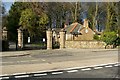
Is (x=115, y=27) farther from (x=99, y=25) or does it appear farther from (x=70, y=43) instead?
(x=99, y=25)

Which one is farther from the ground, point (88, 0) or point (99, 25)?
point (88, 0)

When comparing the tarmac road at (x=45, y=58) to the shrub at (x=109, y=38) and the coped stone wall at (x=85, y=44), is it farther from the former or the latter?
the shrub at (x=109, y=38)

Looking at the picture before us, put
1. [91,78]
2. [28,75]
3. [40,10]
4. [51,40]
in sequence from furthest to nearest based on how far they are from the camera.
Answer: [40,10] < [51,40] < [28,75] < [91,78]

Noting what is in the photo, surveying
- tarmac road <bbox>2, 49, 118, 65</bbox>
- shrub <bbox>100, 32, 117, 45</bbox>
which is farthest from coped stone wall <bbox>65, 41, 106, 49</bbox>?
tarmac road <bbox>2, 49, 118, 65</bbox>

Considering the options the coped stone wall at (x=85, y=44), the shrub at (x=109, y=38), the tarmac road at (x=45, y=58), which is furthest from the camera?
the shrub at (x=109, y=38)

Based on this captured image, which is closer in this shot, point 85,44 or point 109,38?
point 85,44

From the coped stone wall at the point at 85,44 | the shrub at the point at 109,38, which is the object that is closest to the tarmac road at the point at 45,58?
the coped stone wall at the point at 85,44

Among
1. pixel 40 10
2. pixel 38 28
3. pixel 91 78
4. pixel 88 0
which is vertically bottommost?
pixel 91 78

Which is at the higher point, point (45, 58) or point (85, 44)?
point (85, 44)

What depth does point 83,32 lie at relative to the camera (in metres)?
56.6

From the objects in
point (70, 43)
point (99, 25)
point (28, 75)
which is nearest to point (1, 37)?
point (70, 43)

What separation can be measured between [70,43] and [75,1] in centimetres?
2382

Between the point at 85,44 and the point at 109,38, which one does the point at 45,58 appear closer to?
the point at 85,44

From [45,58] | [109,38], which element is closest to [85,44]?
[109,38]
